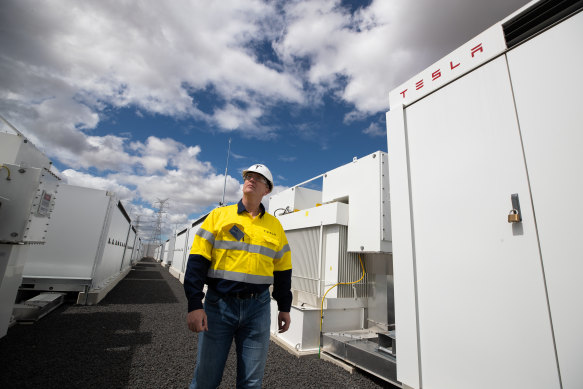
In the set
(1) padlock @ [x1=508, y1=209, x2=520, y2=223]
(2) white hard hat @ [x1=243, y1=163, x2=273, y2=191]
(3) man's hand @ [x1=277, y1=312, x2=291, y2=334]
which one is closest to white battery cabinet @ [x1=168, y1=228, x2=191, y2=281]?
(3) man's hand @ [x1=277, y1=312, x2=291, y2=334]

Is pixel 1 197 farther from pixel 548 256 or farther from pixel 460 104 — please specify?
pixel 548 256

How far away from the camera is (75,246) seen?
20.1ft

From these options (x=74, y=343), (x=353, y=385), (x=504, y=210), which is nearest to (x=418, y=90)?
(x=504, y=210)

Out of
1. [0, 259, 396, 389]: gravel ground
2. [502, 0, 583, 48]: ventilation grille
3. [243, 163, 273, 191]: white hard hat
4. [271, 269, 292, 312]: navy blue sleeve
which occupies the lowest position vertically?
[0, 259, 396, 389]: gravel ground

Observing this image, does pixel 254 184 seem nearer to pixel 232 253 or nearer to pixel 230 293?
pixel 232 253

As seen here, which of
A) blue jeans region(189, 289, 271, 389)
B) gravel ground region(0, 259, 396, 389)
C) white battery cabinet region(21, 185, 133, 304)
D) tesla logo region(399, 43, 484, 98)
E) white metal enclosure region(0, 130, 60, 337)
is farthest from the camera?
white battery cabinet region(21, 185, 133, 304)

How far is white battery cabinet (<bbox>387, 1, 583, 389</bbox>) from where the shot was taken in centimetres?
153

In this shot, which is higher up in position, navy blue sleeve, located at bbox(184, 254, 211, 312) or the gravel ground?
navy blue sleeve, located at bbox(184, 254, 211, 312)

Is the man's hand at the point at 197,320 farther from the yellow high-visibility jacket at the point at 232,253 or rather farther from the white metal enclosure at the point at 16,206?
the white metal enclosure at the point at 16,206

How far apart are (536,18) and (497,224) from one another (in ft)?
4.69

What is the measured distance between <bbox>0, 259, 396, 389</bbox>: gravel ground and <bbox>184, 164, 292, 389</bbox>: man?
4.64 feet

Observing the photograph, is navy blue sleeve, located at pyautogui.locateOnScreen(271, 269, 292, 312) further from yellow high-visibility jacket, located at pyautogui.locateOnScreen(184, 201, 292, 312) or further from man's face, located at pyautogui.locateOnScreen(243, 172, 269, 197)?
man's face, located at pyautogui.locateOnScreen(243, 172, 269, 197)

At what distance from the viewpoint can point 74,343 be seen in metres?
3.61

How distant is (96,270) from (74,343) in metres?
3.14
